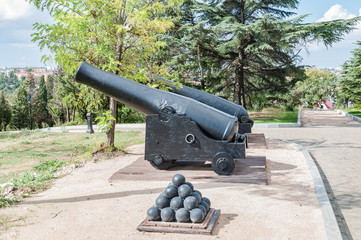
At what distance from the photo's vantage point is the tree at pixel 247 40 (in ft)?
59.3

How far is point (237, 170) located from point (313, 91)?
1996 inches

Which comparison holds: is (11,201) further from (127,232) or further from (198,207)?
(198,207)

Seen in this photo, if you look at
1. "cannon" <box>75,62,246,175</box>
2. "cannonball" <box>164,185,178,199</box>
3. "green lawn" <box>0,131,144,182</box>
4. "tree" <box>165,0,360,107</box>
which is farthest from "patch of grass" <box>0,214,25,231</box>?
"tree" <box>165,0,360,107</box>

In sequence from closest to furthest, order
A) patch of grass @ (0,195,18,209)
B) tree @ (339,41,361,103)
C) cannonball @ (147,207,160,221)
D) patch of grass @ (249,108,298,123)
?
cannonball @ (147,207,160,221) < patch of grass @ (0,195,18,209) < patch of grass @ (249,108,298,123) < tree @ (339,41,361,103)

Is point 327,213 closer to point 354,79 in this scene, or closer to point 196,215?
point 196,215

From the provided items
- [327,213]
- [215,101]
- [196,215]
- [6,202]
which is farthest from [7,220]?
[215,101]

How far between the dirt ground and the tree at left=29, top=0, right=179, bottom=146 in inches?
124

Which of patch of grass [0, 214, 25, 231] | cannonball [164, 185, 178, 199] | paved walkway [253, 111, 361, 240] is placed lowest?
patch of grass [0, 214, 25, 231]

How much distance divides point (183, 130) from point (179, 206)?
2351mm

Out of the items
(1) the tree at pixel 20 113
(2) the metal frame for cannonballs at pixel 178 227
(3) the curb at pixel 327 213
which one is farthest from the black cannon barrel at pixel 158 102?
(1) the tree at pixel 20 113

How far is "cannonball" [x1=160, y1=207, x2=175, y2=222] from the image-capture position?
12.8 ft

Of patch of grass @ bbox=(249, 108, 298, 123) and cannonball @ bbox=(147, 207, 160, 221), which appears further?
patch of grass @ bbox=(249, 108, 298, 123)

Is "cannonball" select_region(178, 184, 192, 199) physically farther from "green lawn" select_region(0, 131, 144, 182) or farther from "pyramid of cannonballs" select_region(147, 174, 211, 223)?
"green lawn" select_region(0, 131, 144, 182)

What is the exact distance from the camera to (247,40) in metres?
20.3
